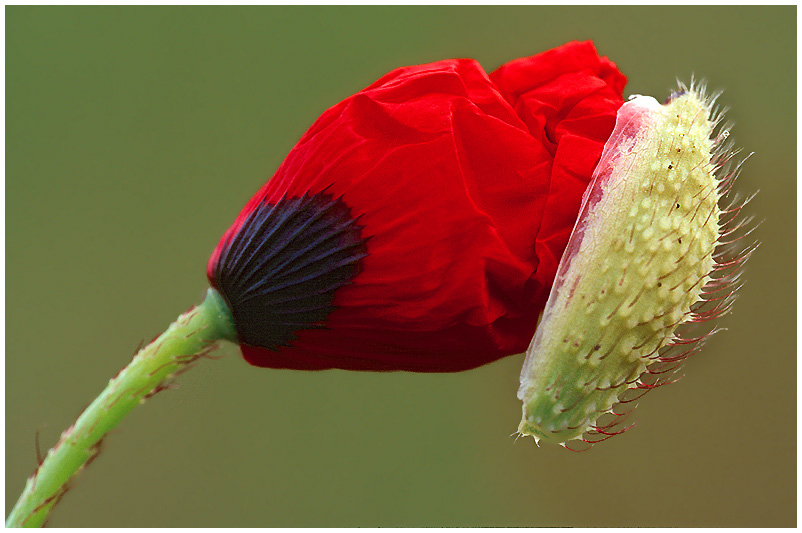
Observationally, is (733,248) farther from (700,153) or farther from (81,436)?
(81,436)

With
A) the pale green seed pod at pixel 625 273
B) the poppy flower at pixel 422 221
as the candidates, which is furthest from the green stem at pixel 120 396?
the pale green seed pod at pixel 625 273

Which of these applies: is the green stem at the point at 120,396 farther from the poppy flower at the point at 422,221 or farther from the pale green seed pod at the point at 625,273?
the pale green seed pod at the point at 625,273

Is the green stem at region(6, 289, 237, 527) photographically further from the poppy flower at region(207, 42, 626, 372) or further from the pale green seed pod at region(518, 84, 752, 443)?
the pale green seed pod at region(518, 84, 752, 443)

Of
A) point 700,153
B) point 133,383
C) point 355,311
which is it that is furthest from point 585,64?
point 133,383

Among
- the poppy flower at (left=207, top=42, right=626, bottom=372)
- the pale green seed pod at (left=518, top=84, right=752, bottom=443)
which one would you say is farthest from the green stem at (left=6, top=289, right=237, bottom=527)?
the pale green seed pod at (left=518, top=84, right=752, bottom=443)

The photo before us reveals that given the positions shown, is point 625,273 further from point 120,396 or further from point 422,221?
point 120,396

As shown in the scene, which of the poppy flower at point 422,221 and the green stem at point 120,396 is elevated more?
the poppy flower at point 422,221

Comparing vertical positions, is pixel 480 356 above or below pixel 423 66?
below

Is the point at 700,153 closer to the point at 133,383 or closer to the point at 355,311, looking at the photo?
the point at 355,311
